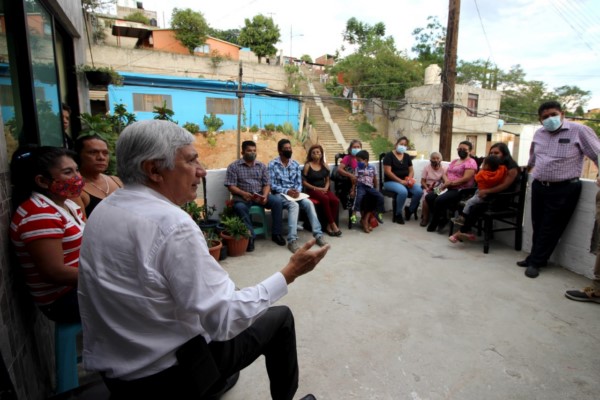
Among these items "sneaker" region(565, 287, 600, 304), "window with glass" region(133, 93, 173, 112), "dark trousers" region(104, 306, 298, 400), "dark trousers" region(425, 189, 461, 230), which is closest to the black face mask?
"dark trousers" region(425, 189, 461, 230)

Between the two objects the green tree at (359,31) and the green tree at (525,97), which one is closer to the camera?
the green tree at (525,97)

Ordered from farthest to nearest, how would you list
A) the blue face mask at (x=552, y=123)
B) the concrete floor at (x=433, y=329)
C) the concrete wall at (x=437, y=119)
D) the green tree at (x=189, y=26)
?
the green tree at (x=189, y=26), the concrete wall at (x=437, y=119), the blue face mask at (x=552, y=123), the concrete floor at (x=433, y=329)

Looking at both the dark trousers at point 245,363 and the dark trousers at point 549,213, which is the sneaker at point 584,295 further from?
the dark trousers at point 245,363

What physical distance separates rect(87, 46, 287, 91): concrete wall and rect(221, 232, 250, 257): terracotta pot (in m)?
16.5

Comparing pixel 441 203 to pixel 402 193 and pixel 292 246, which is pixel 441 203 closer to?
pixel 402 193

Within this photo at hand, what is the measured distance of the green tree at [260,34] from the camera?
25.0 metres

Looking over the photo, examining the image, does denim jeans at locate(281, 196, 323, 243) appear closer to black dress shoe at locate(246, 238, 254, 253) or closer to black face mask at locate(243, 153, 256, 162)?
black dress shoe at locate(246, 238, 254, 253)

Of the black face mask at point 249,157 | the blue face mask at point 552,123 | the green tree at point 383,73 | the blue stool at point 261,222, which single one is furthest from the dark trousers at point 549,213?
the green tree at point 383,73

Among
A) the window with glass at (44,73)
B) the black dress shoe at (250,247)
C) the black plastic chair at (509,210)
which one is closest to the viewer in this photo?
the window with glass at (44,73)

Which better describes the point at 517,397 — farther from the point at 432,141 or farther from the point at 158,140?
the point at 432,141

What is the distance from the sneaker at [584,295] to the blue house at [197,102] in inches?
515

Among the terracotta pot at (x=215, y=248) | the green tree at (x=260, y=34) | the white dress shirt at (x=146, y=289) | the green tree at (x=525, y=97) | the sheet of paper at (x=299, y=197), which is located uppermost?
the green tree at (x=260, y=34)

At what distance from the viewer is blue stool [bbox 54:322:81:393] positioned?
1752mm

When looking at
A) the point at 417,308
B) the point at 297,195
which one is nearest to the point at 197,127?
the point at 297,195
